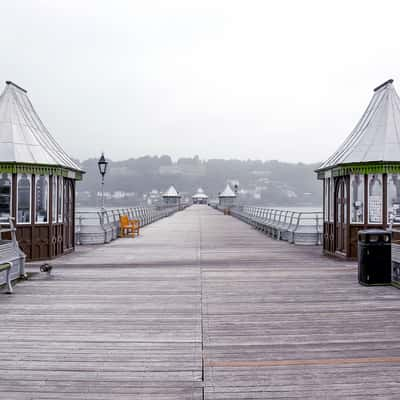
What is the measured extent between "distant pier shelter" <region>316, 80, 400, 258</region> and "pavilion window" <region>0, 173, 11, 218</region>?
381 inches

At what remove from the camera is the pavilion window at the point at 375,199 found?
44.0ft

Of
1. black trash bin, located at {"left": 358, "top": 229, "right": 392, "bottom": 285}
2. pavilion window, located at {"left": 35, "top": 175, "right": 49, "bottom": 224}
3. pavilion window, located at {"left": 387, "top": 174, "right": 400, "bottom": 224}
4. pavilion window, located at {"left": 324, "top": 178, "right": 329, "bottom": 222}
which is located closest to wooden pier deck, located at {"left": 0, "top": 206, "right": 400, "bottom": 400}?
black trash bin, located at {"left": 358, "top": 229, "right": 392, "bottom": 285}

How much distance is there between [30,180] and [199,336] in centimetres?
881

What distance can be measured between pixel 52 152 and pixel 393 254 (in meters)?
10.1

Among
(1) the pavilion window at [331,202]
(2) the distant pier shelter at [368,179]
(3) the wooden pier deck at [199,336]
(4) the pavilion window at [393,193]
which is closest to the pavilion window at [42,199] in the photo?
(3) the wooden pier deck at [199,336]

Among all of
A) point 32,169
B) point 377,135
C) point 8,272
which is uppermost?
point 377,135

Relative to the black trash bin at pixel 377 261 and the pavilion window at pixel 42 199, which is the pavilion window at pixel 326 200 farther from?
the pavilion window at pixel 42 199

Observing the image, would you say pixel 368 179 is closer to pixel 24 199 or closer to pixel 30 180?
pixel 30 180

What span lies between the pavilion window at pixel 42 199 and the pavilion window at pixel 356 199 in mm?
9137

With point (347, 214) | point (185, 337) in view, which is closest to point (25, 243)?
point (185, 337)

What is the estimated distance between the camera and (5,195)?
504 inches

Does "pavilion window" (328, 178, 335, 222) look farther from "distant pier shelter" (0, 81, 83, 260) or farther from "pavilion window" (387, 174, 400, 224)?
"distant pier shelter" (0, 81, 83, 260)

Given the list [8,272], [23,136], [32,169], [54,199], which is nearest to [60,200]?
[54,199]

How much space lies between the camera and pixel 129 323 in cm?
672
